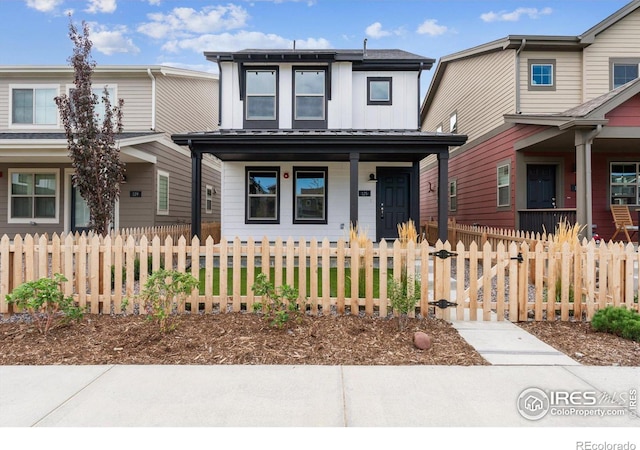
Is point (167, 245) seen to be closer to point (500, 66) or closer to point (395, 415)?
point (395, 415)

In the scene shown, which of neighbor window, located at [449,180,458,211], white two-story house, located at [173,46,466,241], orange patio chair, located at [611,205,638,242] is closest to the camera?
orange patio chair, located at [611,205,638,242]

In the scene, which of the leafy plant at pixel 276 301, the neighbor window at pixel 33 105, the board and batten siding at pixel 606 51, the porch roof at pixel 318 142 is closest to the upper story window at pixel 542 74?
the board and batten siding at pixel 606 51

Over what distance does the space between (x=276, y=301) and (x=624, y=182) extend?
12.4 m

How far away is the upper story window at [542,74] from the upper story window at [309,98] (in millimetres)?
6385

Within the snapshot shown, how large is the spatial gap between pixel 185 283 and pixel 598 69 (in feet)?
44.0

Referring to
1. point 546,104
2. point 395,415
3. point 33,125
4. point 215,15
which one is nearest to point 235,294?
point 395,415

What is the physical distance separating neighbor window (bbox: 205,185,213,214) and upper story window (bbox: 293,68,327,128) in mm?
6705

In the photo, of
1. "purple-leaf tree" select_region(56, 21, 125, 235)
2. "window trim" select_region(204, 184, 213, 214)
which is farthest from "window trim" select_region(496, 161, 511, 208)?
"window trim" select_region(204, 184, 213, 214)

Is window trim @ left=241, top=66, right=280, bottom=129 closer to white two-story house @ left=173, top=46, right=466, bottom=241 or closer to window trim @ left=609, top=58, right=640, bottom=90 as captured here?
white two-story house @ left=173, top=46, right=466, bottom=241

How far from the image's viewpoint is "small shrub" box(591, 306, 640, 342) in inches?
171

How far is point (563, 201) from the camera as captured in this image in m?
11.3

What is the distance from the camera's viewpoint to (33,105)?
42.2 feet

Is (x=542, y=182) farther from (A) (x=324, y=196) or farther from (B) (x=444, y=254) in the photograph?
(B) (x=444, y=254)
